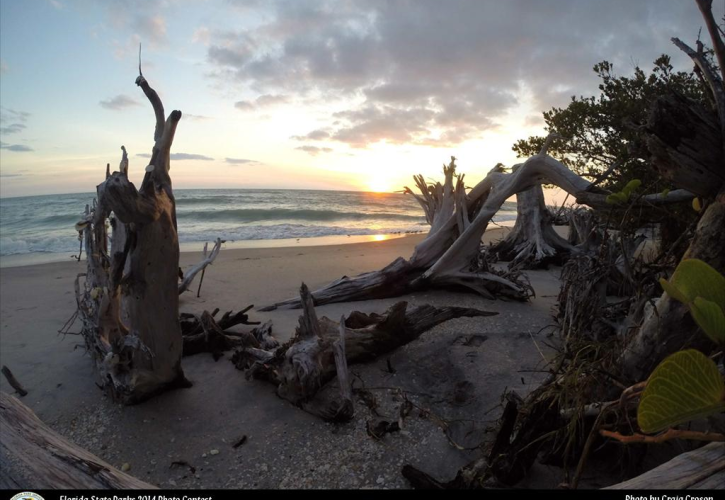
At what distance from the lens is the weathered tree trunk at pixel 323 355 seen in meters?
3.19

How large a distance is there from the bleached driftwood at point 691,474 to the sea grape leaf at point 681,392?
1.15 feet

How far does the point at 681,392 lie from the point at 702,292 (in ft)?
0.96

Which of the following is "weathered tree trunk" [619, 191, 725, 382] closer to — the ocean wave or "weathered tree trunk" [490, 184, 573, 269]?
"weathered tree trunk" [490, 184, 573, 269]

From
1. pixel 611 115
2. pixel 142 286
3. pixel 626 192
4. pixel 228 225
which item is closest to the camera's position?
pixel 626 192

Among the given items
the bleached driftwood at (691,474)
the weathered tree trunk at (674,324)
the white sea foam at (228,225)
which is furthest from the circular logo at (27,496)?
the white sea foam at (228,225)

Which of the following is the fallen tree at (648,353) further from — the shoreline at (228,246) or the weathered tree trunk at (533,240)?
the shoreline at (228,246)

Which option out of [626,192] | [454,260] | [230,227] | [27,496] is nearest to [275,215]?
[230,227]

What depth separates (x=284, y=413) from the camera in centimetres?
320

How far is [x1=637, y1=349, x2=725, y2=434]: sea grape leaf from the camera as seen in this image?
100 cm

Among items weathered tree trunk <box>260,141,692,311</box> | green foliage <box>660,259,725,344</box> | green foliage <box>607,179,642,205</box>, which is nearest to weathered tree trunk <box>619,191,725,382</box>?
green foliage <box>607,179,642,205</box>

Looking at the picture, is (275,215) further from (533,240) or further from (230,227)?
(533,240)

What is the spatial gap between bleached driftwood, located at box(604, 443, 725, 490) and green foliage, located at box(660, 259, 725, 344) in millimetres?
445

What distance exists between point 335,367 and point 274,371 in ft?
1.61

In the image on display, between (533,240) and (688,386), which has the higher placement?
(533,240)
